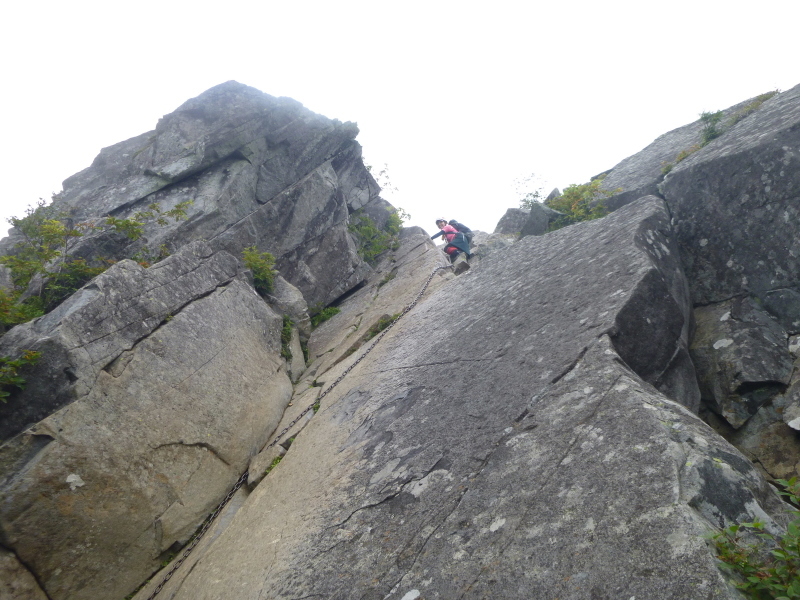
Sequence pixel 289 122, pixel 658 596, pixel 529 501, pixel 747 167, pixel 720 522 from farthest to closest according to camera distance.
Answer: pixel 289 122 → pixel 747 167 → pixel 529 501 → pixel 720 522 → pixel 658 596

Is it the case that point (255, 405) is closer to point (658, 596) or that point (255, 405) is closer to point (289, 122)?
point (658, 596)

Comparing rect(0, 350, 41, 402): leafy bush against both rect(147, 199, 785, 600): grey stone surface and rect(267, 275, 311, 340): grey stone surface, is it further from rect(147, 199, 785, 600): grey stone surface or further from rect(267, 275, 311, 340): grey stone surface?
rect(267, 275, 311, 340): grey stone surface

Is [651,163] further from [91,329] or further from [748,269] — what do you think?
[91,329]

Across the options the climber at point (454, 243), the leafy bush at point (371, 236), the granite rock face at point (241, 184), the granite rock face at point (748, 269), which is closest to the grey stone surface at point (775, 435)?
the granite rock face at point (748, 269)

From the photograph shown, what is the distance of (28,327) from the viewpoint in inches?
296

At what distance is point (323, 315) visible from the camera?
45.4 ft

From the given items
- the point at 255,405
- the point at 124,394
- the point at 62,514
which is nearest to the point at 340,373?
the point at 255,405

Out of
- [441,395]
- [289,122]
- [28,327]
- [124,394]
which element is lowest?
[441,395]

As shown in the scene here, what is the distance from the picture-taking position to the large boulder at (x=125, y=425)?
20.4ft

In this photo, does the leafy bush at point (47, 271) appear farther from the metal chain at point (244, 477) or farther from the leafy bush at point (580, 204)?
the leafy bush at point (580, 204)

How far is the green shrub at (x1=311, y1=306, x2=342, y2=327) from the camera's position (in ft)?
44.9

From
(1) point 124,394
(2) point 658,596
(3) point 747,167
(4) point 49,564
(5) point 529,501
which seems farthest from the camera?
(1) point 124,394

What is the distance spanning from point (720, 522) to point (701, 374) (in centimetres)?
337

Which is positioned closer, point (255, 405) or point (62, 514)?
point (62, 514)
